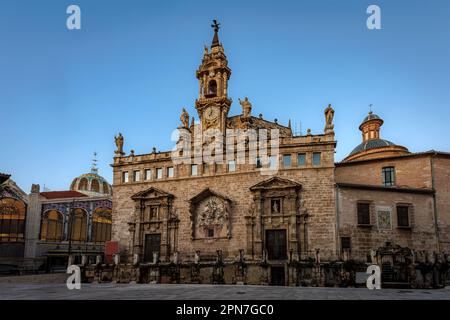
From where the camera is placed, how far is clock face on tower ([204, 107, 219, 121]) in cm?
4008

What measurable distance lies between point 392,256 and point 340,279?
4.02 meters

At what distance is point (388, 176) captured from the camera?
1444 inches

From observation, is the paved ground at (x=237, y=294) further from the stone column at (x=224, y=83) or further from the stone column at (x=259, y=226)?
the stone column at (x=224, y=83)

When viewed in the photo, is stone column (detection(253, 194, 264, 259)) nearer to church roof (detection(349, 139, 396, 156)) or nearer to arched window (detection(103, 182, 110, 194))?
church roof (detection(349, 139, 396, 156))

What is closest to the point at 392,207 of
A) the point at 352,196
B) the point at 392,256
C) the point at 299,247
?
the point at 352,196

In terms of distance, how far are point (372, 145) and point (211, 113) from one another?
19.4 metres

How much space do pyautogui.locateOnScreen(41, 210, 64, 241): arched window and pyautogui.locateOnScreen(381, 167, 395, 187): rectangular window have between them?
123ft

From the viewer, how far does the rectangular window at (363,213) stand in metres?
32.0

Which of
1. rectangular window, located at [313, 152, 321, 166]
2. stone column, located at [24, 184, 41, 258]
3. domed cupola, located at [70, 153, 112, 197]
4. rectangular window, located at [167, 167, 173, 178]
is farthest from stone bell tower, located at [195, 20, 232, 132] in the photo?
domed cupola, located at [70, 153, 112, 197]

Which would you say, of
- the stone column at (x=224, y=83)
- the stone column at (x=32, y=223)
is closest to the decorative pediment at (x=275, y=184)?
the stone column at (x=224, y=83)

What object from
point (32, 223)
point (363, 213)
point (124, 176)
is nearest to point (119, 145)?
point (124, 176)

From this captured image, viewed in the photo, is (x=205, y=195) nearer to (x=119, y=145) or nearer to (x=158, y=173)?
(x=158, y=173)

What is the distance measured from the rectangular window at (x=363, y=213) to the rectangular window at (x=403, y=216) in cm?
257

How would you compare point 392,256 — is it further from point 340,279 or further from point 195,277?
point 195,277
